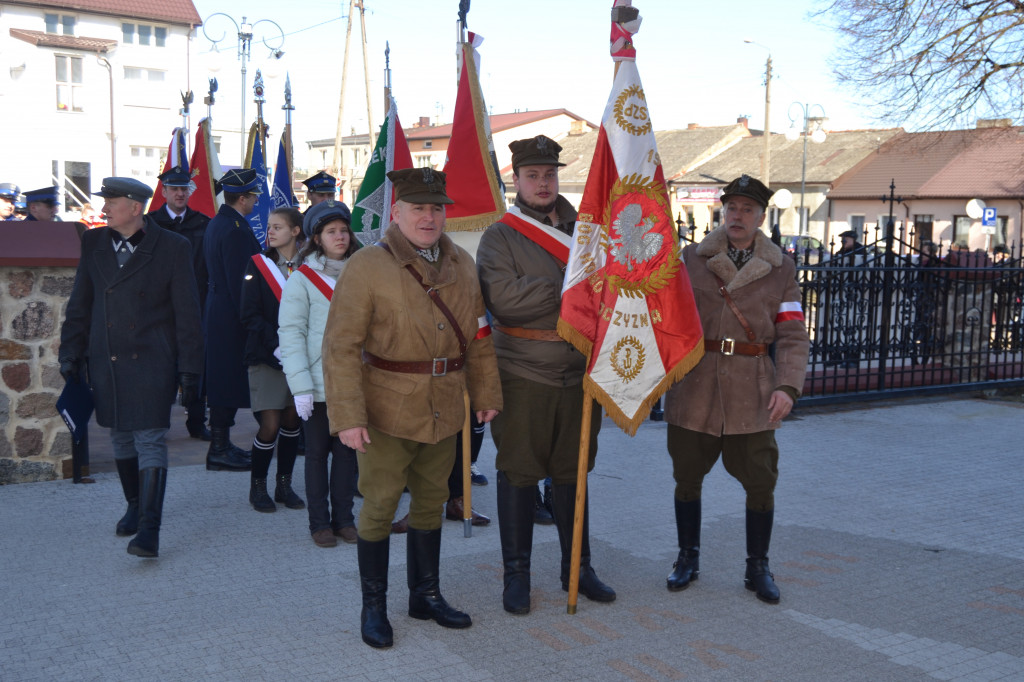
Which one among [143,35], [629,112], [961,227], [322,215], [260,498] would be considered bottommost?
[260,498]

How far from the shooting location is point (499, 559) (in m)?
5.35

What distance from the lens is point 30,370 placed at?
650cm

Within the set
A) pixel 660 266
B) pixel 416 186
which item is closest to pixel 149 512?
pixel 416 186

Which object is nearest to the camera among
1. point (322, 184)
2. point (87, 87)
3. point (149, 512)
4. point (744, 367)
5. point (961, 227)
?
point (744, 367)

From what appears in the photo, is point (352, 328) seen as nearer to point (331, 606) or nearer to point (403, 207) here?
point (403, 207)

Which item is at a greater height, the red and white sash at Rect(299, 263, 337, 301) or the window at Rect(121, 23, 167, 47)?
the window at Rect(121, 23, 167, 47)

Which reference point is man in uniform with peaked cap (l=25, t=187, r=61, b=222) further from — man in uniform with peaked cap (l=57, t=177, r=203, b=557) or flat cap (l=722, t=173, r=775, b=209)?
flat cap (l=722, t=173, r=775, b=209)

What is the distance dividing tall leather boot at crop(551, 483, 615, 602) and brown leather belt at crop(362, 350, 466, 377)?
2.99ft

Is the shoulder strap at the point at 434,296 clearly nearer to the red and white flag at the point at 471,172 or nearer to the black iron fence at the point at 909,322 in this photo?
the red and white flag at the point at 471,172

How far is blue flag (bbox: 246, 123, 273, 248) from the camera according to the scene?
384 inches

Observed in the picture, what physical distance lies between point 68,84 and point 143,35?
6.55 m

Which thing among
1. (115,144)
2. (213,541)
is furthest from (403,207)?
(115,144)

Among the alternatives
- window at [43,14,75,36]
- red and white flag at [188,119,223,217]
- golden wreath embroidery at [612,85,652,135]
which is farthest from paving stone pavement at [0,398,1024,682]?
window at [43,14,75,36]

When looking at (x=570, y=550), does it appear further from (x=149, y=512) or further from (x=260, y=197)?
(x=260, y=197)
